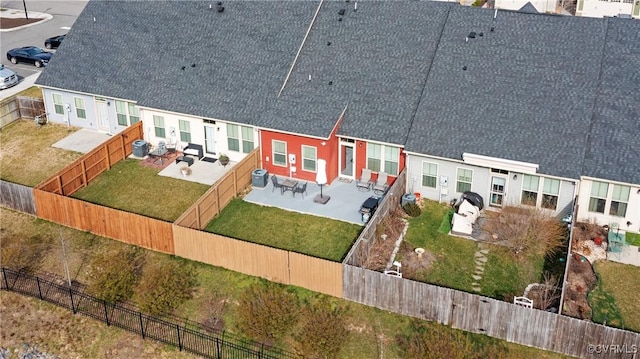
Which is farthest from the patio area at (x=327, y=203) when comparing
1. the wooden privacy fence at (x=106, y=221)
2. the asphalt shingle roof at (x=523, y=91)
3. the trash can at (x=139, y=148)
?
the trash can at (x=139, y=148)

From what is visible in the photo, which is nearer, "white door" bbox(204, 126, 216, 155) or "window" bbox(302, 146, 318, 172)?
"window" bbox(302, 146, 318, 172)

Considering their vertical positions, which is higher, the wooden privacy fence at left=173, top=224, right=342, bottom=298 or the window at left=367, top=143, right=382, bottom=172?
the window at left=367, top=143, right=382, bottom=172

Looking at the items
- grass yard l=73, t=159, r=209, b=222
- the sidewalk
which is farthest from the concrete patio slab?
the sidewalk

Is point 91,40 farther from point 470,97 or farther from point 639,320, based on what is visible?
point 639,320

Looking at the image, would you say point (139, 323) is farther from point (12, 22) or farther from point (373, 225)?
point (12, 22)

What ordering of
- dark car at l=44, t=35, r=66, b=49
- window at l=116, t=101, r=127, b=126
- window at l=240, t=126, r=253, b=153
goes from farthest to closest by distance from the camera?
dark car at l=44, t=35, r=66, b=49 → window at l=116, t=101, r=127, b=126 → window at l=240, t=126, r=253, b=153

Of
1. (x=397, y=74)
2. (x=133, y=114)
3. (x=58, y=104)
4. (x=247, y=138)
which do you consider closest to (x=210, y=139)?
(x=247, y=138)

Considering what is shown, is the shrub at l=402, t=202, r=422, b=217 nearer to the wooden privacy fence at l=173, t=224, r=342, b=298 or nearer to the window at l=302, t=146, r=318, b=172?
the window at l=302, t=146, r=318, b=172

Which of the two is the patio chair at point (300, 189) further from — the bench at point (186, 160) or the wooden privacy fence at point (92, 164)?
the wooden privacy fence at point (92, 164)
